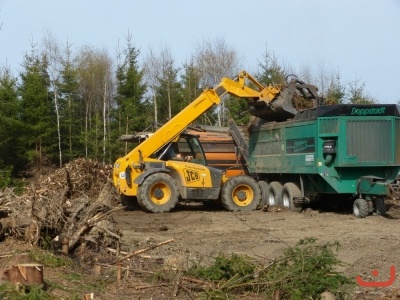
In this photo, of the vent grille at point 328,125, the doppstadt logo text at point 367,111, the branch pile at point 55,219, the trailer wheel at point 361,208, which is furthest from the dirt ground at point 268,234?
the doppstadt logo text at point 367,111

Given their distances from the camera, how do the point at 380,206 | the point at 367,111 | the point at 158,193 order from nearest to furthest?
the point at 380,206 → the point at 367,111 → the point at 158,193

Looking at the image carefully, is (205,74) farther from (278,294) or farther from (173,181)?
(278,294)

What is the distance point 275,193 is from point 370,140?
3.67 meters

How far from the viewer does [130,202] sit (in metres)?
18.9

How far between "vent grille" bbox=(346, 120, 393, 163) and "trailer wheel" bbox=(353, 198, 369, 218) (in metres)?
0.99

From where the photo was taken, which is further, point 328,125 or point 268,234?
point 328,125

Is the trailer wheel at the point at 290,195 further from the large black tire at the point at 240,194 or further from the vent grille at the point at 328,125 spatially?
the vent grille at the point at 328,125

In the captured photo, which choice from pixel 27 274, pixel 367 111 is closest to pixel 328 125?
pixel 367 111

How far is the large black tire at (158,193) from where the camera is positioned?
57.7ft

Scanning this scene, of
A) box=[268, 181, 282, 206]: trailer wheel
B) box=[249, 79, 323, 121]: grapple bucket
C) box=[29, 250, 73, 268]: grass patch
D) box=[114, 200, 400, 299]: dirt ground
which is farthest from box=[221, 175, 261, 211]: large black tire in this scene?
box=[29, 250, 73, 268]: grass patch

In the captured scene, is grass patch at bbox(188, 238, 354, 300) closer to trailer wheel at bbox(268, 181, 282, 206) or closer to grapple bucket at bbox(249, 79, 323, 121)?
trailer wheel at bbox(268, 181, 282, 206)

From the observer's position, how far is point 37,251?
9.09m

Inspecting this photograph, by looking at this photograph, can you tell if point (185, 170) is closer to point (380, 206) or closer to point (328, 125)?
point (328, 125)

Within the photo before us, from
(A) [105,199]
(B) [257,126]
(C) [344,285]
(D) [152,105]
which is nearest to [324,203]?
(B) [257,126]
